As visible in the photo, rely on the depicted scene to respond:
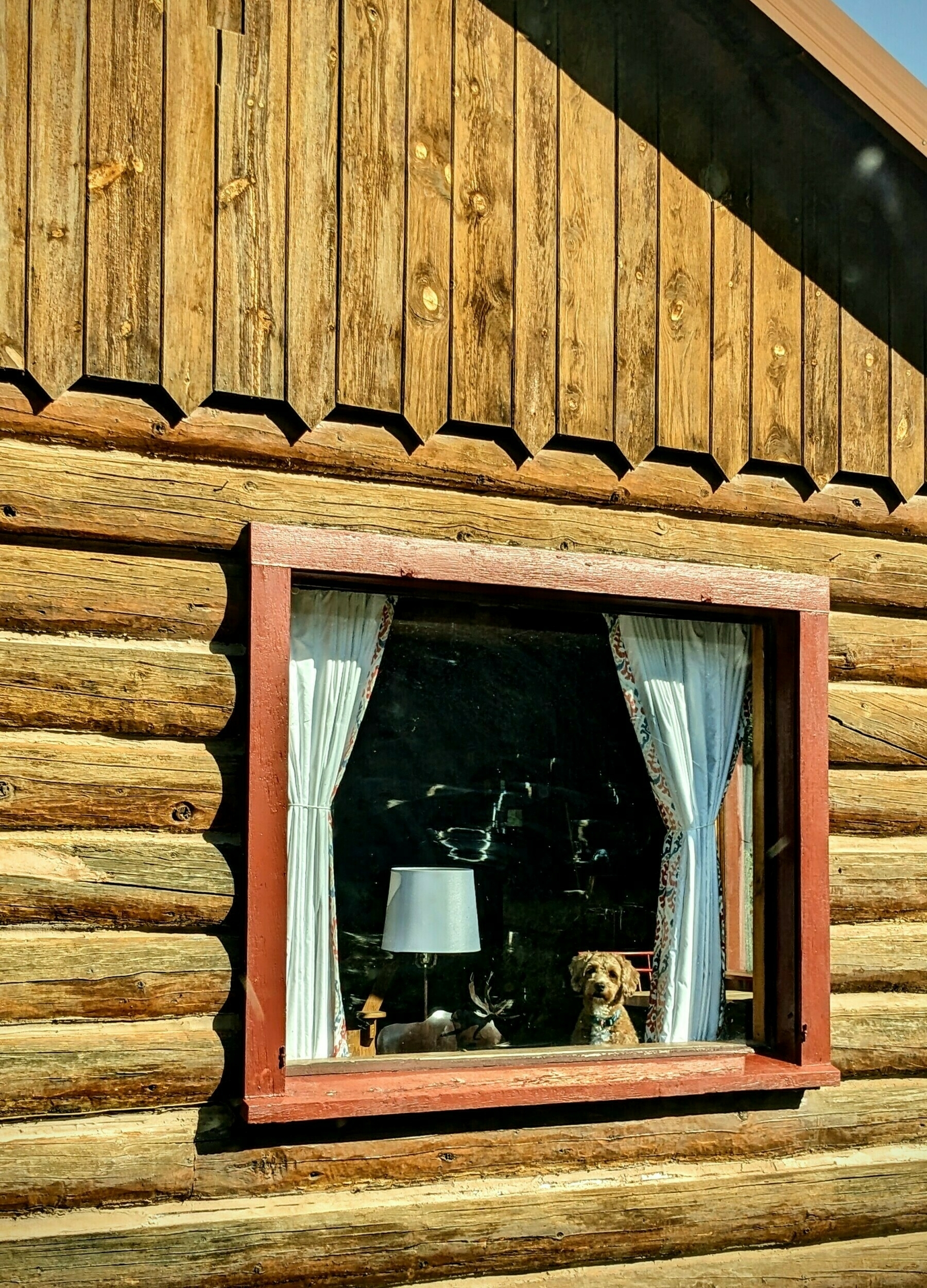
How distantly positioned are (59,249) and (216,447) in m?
0.69

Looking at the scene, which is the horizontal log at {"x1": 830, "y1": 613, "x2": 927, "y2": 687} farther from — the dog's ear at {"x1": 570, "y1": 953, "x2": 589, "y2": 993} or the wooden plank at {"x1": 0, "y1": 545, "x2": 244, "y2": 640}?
the wooden plank at {"x1": 0, "y1": 545, "x2": 244, "y2": 640}

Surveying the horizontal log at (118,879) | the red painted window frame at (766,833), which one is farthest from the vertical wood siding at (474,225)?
the horizontal log at (118,879)

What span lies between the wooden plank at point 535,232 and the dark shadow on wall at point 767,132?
0.05 m

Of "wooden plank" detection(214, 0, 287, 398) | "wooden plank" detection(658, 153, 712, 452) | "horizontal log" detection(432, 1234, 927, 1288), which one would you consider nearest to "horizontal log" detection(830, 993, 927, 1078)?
"horizontal log" detection(432, 1234, 927, 1288)

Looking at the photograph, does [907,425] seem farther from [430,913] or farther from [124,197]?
[124,197]

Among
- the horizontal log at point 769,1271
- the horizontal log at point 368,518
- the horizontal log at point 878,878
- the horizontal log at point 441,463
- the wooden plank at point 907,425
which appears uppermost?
the wooden plank at point 907,425

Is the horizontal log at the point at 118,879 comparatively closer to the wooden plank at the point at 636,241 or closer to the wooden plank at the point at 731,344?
the wooden plank at the point at 636,241

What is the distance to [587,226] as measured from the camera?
4617mm

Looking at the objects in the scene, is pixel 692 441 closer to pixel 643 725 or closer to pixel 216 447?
pixel 643 725

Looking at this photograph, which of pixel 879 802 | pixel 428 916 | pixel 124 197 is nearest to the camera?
pixel 124 197

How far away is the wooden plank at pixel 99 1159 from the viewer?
3674mm

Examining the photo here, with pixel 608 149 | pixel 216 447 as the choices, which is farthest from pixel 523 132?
pixel 216 447

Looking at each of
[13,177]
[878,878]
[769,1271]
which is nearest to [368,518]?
[13,177]

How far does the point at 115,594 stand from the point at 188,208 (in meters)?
1.16
